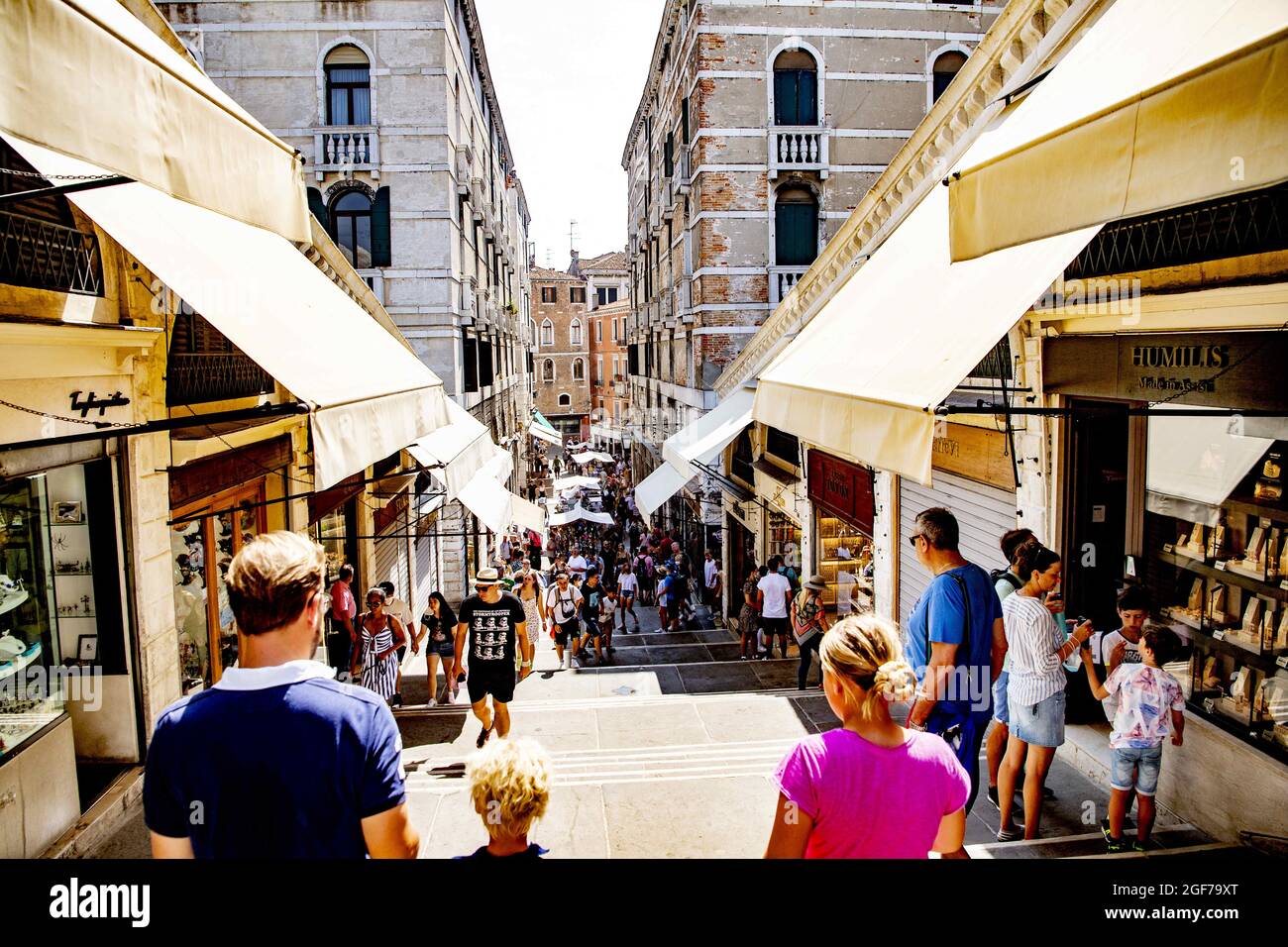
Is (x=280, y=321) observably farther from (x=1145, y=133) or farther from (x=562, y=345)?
(x=562, y=345)

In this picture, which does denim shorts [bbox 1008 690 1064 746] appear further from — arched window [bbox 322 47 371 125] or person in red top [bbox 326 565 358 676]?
arched window [bbox 322 47 371 125]

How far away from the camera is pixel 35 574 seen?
5.73 meters

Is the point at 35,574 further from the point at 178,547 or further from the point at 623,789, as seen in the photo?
the point at 623,789

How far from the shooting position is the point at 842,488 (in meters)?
12.2

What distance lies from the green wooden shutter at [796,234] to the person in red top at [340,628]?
17083 mm

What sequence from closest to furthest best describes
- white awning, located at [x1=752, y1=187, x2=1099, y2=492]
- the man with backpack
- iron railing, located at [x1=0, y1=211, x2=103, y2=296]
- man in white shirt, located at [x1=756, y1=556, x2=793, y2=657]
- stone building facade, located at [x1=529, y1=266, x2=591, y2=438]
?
white awning, located at [x1=752, y1=187, x2=1099, y2=492] < iron railing, located at [x1=0, y1=211, x2=103, y2=296] < man in white shirt, located at [x1=756, y1=556, x2=793, y2=657] < the man with backpack < stone building facade, located at [x1=529, y1=266, x2=591, y2=438]

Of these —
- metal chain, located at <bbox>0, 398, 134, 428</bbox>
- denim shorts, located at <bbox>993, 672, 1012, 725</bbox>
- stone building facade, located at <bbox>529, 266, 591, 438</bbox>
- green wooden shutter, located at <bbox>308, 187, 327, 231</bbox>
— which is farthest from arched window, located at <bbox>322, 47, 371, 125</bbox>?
stone building facade, located at <bbox>529, 266, 591, 438</bbox>

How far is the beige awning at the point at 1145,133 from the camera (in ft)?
8.57

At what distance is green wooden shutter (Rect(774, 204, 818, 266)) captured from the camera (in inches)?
951

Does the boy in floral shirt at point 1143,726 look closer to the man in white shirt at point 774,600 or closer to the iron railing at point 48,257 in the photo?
the iron railing at point 48,257

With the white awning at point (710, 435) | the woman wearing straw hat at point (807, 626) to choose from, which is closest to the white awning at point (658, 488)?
the white awning at point (710, 435)

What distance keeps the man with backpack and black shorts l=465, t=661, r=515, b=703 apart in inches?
247
